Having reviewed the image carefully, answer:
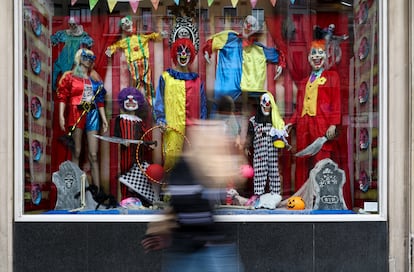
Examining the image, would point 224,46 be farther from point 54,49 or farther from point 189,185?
point 189,185

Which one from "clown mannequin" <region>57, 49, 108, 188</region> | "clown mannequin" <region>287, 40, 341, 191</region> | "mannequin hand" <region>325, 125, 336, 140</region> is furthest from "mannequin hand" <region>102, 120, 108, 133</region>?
"mannequin hand" <region>325, 125, 336, 140</region>

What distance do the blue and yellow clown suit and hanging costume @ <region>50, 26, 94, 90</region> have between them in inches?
53.2

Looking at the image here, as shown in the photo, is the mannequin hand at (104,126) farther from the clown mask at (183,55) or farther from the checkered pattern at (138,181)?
the clown mask at (183,55)

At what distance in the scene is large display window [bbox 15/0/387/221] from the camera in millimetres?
7113

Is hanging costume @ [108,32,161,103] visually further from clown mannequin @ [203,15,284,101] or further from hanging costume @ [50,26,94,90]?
clown mannequin @ [203,15,284,101]

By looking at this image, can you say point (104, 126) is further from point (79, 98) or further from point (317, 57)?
point (317, 57)

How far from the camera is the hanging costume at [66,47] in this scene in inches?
286

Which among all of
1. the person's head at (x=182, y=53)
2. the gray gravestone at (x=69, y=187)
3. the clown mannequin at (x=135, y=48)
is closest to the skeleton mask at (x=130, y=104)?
the clown mannequin at (x=135, y=48)

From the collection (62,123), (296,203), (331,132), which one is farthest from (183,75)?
(296,203)

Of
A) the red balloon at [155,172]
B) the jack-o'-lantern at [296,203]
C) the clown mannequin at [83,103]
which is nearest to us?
the jack-o'-lantern at [296,203]

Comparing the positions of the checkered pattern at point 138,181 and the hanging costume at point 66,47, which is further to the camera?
the hanging costume at point 66,47

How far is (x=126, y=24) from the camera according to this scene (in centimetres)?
735

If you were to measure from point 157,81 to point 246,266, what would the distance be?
215cm

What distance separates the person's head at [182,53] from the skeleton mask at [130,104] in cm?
60
